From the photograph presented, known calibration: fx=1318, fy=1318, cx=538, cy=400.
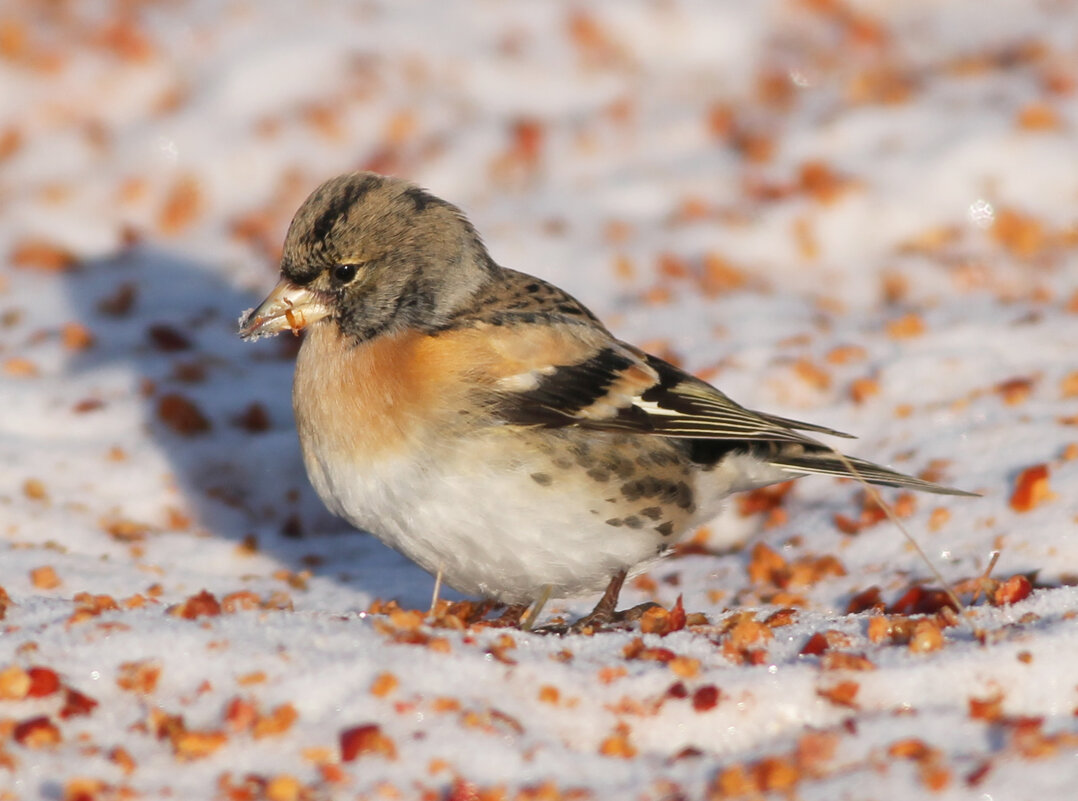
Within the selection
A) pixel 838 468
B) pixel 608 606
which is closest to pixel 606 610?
pixel 608 606

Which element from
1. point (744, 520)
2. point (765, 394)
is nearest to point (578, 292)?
point (765, 394)

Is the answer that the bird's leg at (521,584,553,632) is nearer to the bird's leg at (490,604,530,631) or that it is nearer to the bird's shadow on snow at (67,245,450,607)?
the bird's leg at (490,604,530,631)

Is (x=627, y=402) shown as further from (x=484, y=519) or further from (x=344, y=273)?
(x=344, y=273)

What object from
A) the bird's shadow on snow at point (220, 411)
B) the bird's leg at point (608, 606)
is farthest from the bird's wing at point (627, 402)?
the bird's shadow on snow at point (220, 411)

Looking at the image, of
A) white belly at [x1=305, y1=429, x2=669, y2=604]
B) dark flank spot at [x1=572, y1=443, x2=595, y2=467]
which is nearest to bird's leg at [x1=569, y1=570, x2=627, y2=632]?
white belly at [x1=305, y1=429, x2=669, y2=604]

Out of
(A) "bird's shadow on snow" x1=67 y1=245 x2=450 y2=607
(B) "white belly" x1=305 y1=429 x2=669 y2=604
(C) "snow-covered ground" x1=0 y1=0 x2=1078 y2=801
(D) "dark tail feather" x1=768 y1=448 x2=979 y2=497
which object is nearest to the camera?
(C) "snow-covered ground" x1=0 y1=0 x2=1078 y2=801

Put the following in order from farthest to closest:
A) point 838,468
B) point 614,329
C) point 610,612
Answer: point 614,329, point 838,468, point 610,612
